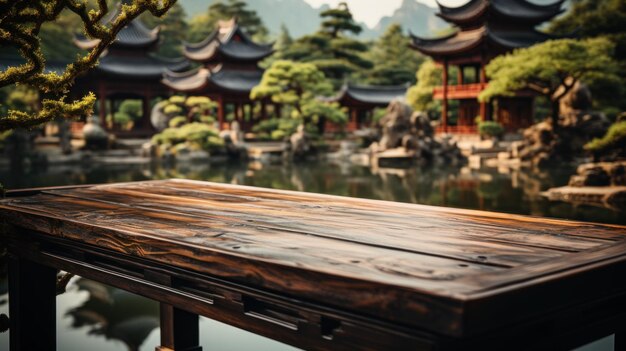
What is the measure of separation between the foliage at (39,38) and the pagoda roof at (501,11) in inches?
1114

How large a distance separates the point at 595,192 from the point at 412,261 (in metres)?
12.4

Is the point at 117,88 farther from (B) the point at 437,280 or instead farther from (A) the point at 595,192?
(B) the point at 437,280

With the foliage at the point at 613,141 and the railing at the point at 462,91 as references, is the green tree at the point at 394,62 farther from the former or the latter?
the foliage at the point at 613,141

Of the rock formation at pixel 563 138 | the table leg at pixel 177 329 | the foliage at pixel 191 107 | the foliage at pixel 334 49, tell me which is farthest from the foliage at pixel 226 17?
the table leg at pixel 177 329

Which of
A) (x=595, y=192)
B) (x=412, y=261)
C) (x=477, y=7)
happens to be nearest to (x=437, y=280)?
(x=412, y=261)

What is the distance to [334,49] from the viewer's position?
38250mm

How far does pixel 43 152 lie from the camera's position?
23.4m

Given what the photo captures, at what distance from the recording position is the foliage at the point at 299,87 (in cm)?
2744

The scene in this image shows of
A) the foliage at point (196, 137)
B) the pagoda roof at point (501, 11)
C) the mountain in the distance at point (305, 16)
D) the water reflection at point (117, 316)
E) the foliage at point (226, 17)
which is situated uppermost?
the mountain in the distance at point (305, 16)

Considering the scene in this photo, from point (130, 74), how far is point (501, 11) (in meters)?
17.5

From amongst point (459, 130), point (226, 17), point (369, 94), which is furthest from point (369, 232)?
point (226, 17)

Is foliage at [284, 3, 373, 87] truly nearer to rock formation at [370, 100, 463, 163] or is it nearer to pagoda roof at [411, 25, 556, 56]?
pagoda roof at [411, 25, 556, 56]

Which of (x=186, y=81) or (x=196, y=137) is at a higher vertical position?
(x=186, y=81)

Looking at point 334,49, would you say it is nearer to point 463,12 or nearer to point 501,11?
point 463,12
